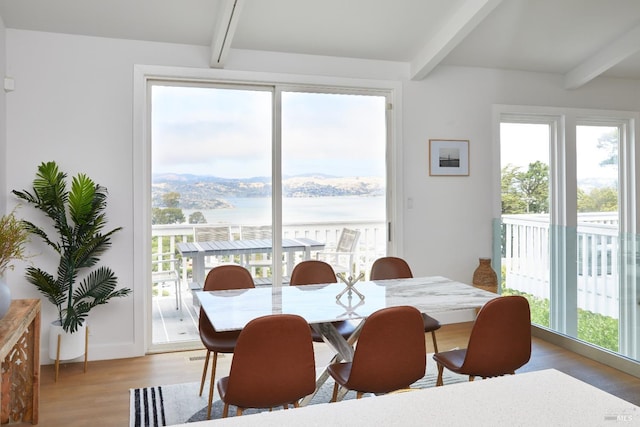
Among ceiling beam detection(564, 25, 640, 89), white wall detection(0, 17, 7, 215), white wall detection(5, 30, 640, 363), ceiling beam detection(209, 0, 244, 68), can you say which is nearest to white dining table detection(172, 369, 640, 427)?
ceiling beam detection(209, 0, 244, 68)

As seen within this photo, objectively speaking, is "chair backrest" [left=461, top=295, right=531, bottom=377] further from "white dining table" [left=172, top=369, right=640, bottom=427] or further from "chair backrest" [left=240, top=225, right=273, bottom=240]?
"chair backrest" [left=240, top=225, right=273, bottom=240]

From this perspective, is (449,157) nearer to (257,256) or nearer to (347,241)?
(347,241)

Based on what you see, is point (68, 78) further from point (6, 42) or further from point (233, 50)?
point (233, 50)

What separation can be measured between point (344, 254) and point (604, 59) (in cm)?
310

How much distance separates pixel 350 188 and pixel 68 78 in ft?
8.19

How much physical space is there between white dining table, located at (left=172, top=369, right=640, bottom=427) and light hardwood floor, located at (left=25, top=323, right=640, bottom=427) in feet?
7.33

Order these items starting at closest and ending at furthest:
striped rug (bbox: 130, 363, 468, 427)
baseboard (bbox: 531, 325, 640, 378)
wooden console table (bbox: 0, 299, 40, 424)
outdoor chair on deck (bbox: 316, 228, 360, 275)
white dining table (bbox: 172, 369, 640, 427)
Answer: white dining table (bbox: 172, 369, 640, 427)
wooden console table (bbox: 0, 299, 40, 424)
striped rug (bbox: 130, 363, 468, 427)
baseboard (bbox: 531, 325, 640, 378)
outdoor chair on deck (bbox: 316, 228, 360, 275)

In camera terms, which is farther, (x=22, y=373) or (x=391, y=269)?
(x=391, y=269)

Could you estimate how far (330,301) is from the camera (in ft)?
8.91

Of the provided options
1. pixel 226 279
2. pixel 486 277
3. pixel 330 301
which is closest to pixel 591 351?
pixel 486 277

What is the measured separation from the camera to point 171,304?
4.30 m

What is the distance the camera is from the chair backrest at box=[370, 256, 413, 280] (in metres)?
3.62

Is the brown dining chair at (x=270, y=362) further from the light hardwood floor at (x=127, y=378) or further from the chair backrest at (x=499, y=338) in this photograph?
the light hardwood floor at (x=127, y=378)

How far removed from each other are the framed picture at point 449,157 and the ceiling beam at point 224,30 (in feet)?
6.91
